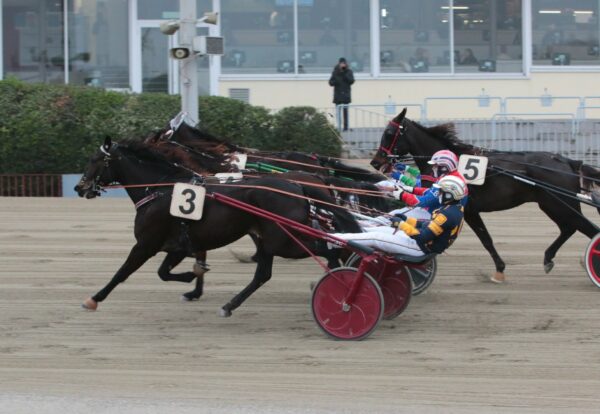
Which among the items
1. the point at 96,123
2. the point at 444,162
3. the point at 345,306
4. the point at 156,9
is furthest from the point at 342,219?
the point at 156,9

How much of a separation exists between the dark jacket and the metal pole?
18.5 feet

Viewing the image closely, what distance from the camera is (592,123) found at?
19.4m

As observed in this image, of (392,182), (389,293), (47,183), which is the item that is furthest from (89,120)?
(389,293)

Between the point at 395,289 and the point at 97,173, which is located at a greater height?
the point at 97,173

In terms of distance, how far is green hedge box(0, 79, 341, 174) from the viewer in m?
17.6

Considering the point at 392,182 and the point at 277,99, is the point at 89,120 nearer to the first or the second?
the point at 277,99

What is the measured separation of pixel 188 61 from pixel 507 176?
633cm

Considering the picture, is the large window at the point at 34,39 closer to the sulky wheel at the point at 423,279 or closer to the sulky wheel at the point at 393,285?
the sulky wheel at the point at 423,279

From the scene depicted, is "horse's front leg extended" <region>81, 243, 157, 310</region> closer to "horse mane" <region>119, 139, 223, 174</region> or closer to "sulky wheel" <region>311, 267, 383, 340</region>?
"horse mane" <region>119, 139, 223, 174</region>

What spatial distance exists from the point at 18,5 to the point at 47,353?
672 inches

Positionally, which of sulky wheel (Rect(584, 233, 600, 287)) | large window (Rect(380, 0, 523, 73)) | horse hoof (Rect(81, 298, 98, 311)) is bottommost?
horse hoof (Rect(81, 298, 98, 311))

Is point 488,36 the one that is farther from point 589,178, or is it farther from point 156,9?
point 589,178

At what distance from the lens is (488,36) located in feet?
77.2

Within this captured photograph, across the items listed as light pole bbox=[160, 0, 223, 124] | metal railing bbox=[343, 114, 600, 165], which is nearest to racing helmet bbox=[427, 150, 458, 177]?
light pole bbox=[160, 0, 223, 124]
